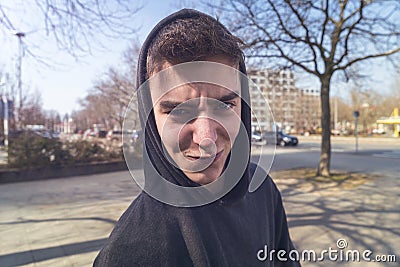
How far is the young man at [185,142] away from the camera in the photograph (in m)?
0.67

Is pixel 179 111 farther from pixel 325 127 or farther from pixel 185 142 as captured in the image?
pixel 325 127

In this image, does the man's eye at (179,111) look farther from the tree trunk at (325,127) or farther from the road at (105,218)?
the tree trunk at (325,127)

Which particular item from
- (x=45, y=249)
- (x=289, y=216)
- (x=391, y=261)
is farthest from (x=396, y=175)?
(x=45, y=249)

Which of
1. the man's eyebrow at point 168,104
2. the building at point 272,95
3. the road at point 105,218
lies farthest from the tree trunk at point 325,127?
the man's eyebrow at point 168,104

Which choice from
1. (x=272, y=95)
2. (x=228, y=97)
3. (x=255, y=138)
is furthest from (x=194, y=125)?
(x=272, y=95)

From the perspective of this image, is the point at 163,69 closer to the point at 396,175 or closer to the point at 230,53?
the point at 230,53

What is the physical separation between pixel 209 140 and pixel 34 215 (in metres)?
5.79

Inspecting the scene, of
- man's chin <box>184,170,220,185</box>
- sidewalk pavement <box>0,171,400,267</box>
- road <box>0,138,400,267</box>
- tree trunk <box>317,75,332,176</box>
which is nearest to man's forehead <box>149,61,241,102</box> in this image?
man's chin <box>184,170,220,185</box>

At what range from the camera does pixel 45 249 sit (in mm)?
3576

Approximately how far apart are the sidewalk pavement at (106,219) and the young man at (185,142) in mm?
2885

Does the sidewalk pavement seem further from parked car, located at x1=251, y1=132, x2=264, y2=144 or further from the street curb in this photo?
parked car, located at x1=251, y1=132, x2=264, y2=144

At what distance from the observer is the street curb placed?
8.85 m

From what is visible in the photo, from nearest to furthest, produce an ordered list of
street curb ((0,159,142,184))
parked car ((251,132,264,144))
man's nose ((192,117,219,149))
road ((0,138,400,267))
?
man's nose ((192,117,219,149)) → parked car ((251,132,264,144)) → road ((0,138,400,267)) → street curb ((0,159,142,184))

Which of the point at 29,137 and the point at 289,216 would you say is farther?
the point at 29,137
